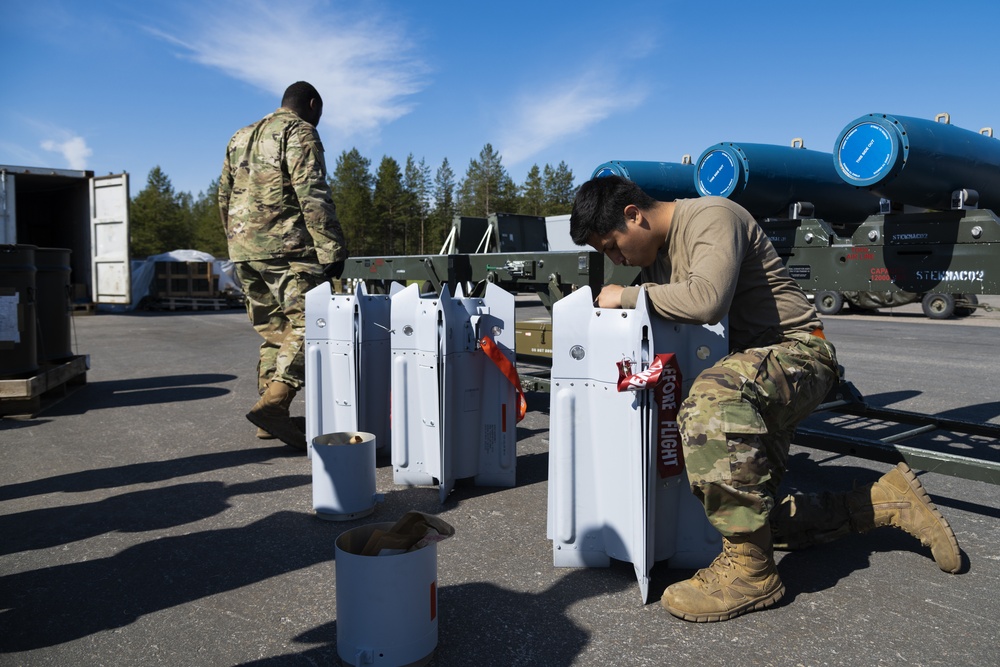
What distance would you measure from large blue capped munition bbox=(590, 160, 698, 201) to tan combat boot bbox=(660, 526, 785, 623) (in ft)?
11.3

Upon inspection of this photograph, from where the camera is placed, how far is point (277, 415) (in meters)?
4.57

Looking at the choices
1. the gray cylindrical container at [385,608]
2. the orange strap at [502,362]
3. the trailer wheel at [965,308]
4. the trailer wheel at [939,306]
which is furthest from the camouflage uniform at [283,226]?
the trailer wheel at [965,308]

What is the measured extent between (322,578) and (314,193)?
284 centimetres

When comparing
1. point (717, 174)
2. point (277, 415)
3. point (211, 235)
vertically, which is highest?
point (211, 235)

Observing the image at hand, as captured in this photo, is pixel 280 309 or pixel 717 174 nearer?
pixel 717 174

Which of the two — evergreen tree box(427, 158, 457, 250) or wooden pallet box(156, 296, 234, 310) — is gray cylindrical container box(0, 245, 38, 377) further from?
evergreen tree box(427, 158, 457, 250)

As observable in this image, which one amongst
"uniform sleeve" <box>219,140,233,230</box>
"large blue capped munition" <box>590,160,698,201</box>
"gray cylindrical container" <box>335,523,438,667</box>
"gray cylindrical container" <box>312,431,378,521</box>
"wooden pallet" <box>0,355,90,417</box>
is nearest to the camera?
"gray cylindrical container" <box>335,523,438,667</box>

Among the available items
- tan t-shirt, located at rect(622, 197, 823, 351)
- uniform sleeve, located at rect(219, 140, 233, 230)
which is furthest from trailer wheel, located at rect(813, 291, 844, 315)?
tan t-shirt, located at rect(622, 197, 823, 351)

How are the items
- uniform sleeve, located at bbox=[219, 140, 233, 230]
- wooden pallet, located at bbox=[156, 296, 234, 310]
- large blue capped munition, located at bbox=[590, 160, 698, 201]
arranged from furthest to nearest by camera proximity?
wooden pallet, located at bbox=[156, 296, 234, 310] → large blue capped munition, located at bbox=[590, 160, 698, 201] → uniform sleeve, located at bbox=[219, 140, 233, 230]

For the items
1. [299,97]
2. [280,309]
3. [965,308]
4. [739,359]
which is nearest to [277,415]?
[280,309]

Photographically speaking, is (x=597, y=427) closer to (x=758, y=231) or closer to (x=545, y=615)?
(x=545, y=615)

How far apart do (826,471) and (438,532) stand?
3138 mm

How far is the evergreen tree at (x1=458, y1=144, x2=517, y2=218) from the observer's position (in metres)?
60.8

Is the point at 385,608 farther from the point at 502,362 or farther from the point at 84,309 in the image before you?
the point at 84,309
